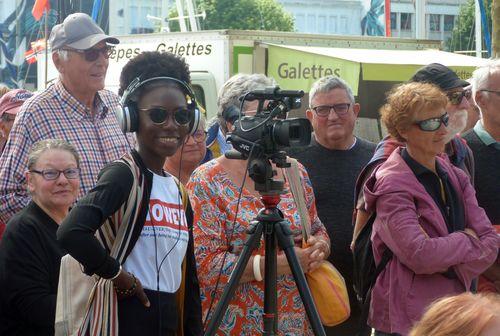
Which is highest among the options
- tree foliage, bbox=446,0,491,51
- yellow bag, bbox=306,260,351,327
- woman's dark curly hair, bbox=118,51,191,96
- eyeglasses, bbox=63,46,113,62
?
tree foliage, bbox=446,0,491,51

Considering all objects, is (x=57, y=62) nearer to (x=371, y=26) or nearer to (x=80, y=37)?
(x=80, y=37)

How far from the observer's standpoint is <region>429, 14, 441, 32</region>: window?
61.2 m

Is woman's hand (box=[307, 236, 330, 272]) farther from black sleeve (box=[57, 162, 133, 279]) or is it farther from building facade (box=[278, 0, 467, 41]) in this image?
building facade (box=[278, 0, 467, 41])

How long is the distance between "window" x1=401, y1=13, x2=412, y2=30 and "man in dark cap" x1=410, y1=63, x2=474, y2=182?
56.3 meters

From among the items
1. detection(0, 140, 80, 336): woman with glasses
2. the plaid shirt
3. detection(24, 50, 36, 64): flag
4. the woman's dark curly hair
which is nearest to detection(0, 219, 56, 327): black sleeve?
detection(0, 140, 80, 336): woman with glasses

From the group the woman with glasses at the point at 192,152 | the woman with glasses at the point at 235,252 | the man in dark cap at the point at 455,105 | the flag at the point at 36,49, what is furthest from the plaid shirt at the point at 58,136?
the flag at the point at 36,49

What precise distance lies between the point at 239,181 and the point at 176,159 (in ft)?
4.27

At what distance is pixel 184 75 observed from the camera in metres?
3.68

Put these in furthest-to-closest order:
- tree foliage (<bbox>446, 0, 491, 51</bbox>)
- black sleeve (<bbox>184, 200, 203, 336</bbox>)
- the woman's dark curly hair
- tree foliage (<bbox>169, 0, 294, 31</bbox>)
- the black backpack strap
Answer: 1. tree foliage (<bbox>446, 0, 491, 51</bbox>)
2. tree foliage (<bbox>169, 0, 294, 31</bbox>)
3. the black backpack strap
4. black sleeve (<bbox>184, 200, 203, 336</bbox>)
5. the woman's dark curly hair

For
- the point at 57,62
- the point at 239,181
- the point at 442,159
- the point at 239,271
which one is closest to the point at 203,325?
the point at 239,271

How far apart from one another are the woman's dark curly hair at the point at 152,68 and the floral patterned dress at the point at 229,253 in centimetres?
70

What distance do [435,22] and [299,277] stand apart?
197 ft

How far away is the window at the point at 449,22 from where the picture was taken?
6119 cm

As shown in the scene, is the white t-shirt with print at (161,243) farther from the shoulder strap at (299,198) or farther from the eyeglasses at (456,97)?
the eyeglasses at (456,97)
